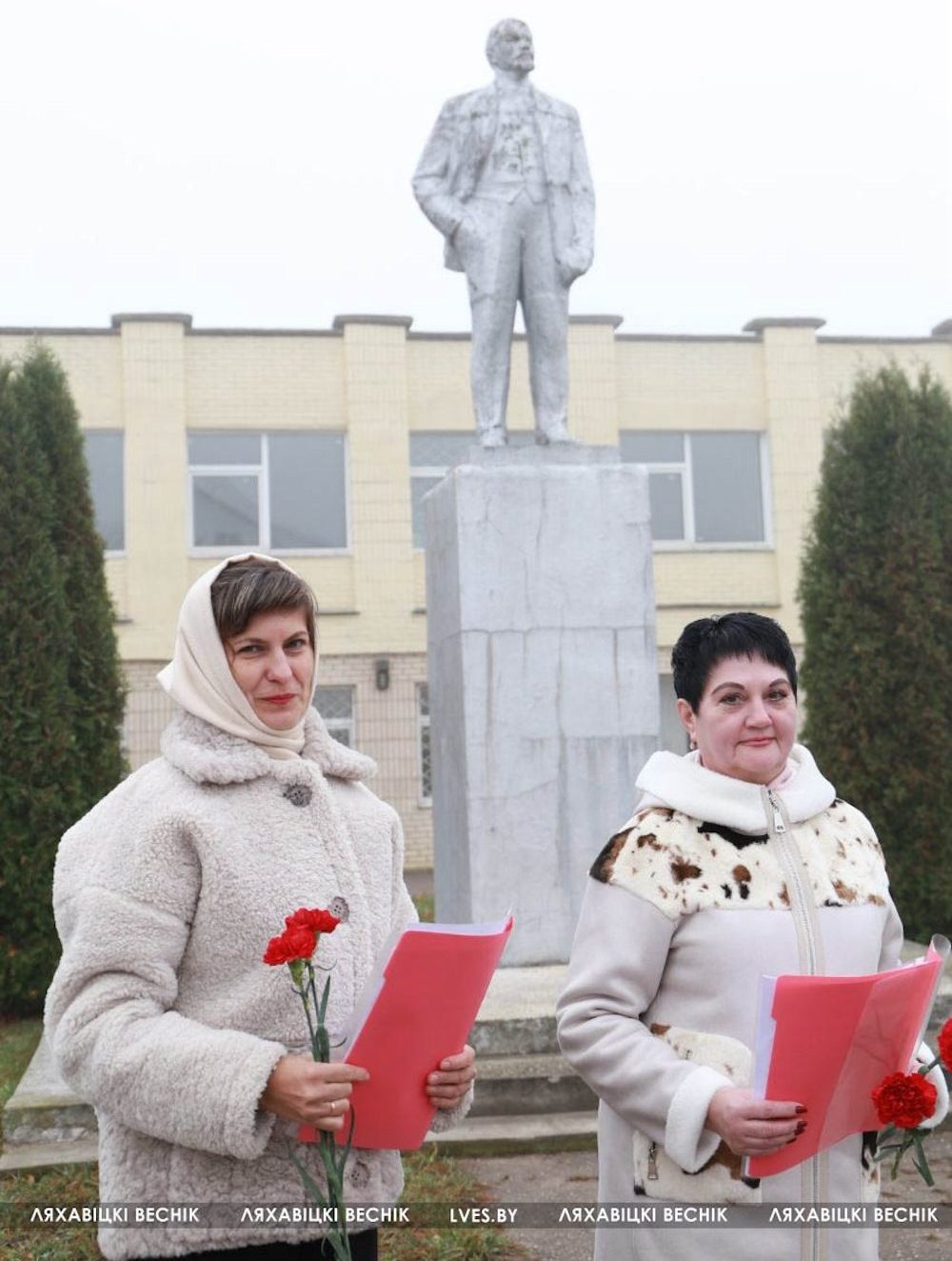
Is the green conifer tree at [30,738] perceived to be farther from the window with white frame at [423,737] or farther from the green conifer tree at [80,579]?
the window with white frame at [423,737]

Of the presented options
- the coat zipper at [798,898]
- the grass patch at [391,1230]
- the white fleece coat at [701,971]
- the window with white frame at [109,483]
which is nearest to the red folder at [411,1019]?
the white fleece coat at [701,971]

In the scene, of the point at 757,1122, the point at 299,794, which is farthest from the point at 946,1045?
the point at 299,794

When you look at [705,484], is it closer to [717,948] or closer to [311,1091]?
[717,948]

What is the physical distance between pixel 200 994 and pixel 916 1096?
38.9 inches

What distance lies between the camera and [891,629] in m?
8.19

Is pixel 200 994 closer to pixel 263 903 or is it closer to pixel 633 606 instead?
pixel 263 903

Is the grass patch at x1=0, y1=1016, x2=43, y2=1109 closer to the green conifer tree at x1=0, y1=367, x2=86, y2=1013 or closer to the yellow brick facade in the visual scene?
the green conifer tree at x1=0, y1=367, x2=86, y2=1013

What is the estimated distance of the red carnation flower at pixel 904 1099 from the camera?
6.03 ft

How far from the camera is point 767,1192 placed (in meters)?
2.00

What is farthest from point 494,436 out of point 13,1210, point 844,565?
point 13,1210

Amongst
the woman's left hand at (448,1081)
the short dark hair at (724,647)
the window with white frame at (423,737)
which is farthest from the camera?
the window with white frame at (423,737)

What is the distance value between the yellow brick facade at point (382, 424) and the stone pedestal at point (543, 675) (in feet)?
28.7

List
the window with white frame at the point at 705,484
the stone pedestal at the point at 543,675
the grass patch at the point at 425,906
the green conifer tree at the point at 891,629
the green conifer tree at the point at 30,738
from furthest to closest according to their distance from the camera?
the window with white frame at the point at 705,484
the grass patch at the point at 425,906
the green conifer tree at the point at 891,629
the green conifer tree at the point at 30,738
the stone pedestal at the point at 543,675

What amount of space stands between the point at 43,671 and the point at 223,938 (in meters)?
5.87
